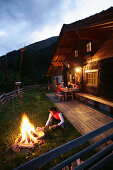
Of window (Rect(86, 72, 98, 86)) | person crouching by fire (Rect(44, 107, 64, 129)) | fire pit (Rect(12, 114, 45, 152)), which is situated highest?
window (Rect(86, 72, 98, 86))

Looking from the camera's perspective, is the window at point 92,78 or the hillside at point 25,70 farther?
the hillside at point 25,70

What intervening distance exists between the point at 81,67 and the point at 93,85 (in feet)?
7.33

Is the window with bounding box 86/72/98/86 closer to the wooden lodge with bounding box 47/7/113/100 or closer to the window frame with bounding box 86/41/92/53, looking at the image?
the wooden lodge with bounding box 47/7/113/100

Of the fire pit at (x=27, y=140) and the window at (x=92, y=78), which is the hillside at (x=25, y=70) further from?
the fire pit at (x=27, y=140)

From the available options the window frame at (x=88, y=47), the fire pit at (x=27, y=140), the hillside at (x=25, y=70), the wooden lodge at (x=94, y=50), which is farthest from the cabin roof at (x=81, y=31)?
the fire pit at (x=27, y=140)

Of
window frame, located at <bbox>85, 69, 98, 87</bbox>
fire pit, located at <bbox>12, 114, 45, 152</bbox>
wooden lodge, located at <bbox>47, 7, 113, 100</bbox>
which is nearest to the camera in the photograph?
fire pit, located at <bbox>12, 114, 45, 152</bbox>

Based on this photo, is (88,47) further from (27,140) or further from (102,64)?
(27,140)

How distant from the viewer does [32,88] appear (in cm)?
2052

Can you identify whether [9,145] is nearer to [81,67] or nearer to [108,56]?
[108,56]

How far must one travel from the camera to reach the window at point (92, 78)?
7090 mm

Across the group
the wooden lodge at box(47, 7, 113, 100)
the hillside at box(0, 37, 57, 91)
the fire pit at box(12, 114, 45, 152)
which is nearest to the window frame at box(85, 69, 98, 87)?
the wooden lodge at box(47, 7, 113, 100)

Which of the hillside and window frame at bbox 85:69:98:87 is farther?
the hillside

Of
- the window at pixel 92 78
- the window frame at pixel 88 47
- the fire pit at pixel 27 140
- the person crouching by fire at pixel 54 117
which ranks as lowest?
the fire pit at pixel 27 140

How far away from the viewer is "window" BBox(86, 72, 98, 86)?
709 cm
